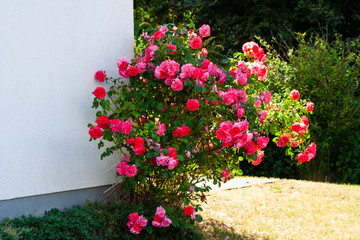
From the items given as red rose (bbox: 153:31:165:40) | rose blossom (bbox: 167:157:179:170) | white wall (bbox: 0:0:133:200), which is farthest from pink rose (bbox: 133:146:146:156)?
red rose (bbox: 153:31:165:40)

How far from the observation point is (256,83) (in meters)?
3.73

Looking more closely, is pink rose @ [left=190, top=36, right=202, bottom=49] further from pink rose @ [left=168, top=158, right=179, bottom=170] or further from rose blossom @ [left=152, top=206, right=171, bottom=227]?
rose blossom @ [left=152, top=206, right=171, bottom=227]

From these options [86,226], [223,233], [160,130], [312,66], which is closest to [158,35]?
[160,130]

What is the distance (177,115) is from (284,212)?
202 cm

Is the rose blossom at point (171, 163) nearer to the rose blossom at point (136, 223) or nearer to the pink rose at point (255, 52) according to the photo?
the rose blossom at point (136, 223)

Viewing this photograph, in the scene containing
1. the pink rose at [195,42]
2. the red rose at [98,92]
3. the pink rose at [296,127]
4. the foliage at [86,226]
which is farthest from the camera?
the pink rose at [296,127]

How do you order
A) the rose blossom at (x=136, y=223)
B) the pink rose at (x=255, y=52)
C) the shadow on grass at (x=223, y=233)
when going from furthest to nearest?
the pink rose at (x=255, y=52) < the shadow on grass at (x=223, y=233) < the rose blossom at (x=136, y=223)

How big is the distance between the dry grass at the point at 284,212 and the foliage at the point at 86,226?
0.61 metres

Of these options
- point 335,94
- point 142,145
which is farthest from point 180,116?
point 335,94

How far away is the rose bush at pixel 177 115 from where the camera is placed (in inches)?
117

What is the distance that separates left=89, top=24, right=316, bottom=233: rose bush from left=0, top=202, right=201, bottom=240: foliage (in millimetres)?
207

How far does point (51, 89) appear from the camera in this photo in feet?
9.93

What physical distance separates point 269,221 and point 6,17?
3162 millimetres

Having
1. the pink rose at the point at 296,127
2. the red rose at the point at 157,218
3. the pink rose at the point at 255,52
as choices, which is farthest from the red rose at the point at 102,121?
the pink rose at the point at 296,127
